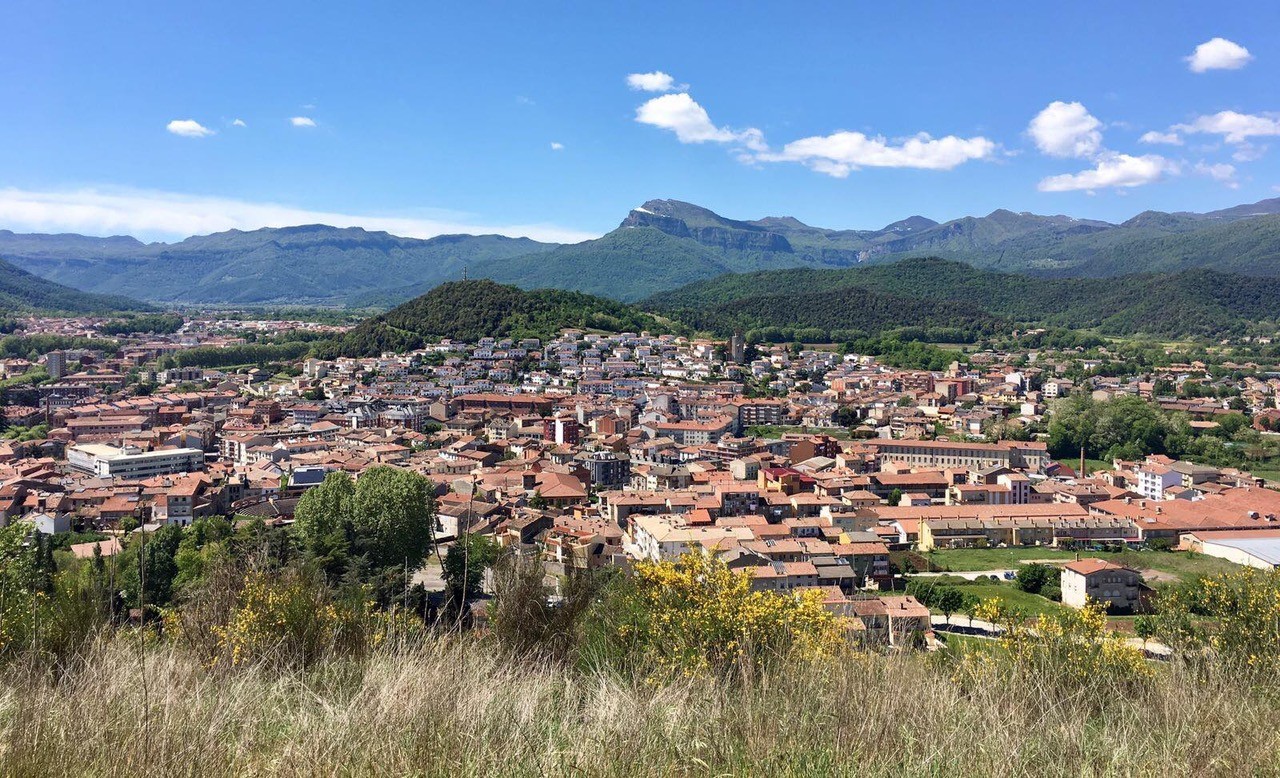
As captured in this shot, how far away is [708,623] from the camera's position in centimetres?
323

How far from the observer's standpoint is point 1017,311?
224ft

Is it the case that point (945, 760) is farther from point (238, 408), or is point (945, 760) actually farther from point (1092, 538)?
point (238, 408)

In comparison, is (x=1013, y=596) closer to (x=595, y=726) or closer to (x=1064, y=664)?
(x=1064, y=664)

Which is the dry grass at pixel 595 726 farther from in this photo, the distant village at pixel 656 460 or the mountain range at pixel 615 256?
the mountain range at pixel 615 256

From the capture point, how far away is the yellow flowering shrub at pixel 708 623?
2.97 metres

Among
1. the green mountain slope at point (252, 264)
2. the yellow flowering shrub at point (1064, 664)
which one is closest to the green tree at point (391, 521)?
the yellow flowering shrub at point (1064, 664)

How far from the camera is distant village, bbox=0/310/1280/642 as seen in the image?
14.5 m

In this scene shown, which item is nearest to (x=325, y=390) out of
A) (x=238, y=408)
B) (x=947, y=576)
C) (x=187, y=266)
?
(x=238, y=408)

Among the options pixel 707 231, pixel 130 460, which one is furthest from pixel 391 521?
pixel 707 231

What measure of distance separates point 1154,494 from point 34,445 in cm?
2869

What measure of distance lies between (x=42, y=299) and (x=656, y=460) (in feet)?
257

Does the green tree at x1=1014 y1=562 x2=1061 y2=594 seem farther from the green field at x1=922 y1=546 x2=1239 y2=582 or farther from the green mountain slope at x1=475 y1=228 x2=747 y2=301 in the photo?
the green mountain slope at x1=475 y1=228 x2=747 y2=301

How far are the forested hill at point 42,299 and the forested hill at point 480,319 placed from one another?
34412 mm

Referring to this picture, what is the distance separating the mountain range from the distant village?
80.7 meters
